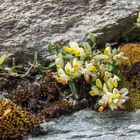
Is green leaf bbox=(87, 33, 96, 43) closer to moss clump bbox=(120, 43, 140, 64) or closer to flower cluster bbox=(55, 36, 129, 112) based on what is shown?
flower cluster bbox=(55, 36, 129, 112)

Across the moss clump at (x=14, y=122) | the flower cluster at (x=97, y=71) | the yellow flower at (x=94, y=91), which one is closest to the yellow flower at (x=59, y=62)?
the flower cluster at (x=97, y=71)

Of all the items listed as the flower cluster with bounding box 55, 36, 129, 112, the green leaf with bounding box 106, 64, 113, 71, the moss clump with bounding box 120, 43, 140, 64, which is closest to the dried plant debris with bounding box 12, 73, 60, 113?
the flower cluster with bounding box 55, 36, 129, 112

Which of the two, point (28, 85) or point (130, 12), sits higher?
point (130, 12)

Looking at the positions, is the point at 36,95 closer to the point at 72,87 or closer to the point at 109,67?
the point at 72,87

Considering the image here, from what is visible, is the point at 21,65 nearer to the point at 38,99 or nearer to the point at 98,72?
the point at 38,99

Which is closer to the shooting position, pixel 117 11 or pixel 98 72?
pixel 98 72

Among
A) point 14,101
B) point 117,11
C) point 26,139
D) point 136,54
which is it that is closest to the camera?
point 26,139

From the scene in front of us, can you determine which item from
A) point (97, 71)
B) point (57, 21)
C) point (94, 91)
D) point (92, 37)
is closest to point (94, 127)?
point (94, 91)

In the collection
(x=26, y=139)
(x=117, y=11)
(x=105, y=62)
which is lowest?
(x=26, y=139)

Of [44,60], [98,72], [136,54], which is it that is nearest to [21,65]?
[44,60]
